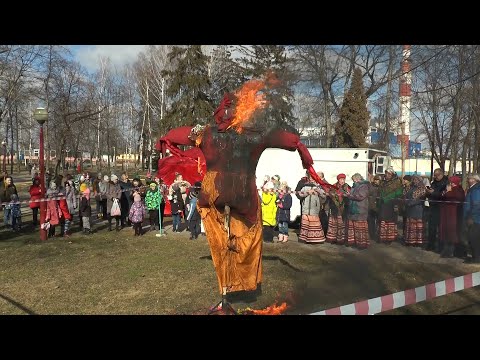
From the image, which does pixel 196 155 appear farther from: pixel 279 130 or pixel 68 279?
pixel 68 279

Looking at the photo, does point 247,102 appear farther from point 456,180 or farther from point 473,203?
point 456,180

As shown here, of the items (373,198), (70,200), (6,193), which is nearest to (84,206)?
(70,200)

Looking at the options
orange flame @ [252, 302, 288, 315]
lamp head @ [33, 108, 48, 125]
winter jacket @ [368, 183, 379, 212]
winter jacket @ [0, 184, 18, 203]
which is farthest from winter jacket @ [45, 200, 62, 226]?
winter jacket @ [368, 183, 379, 212]

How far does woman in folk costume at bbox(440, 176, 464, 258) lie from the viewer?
27.7ft

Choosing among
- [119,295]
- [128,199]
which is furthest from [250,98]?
[128,199]

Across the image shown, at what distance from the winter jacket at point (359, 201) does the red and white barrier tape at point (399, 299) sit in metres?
4.67

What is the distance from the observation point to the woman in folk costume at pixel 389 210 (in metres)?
9.60

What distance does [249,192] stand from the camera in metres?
4.36

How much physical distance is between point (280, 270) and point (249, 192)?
3426 mm

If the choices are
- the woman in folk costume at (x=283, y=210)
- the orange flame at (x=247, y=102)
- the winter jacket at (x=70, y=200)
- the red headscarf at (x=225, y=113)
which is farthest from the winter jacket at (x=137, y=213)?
the orange flame at (x=247, y=102)

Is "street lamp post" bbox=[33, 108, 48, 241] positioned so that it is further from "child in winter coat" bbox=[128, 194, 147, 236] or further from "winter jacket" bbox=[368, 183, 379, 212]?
"winter jacket" bbox=[368, 183, 379, 212]

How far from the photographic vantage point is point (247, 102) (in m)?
4.11

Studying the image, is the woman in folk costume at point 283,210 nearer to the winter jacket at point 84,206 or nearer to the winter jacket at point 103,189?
the winter jacket at point 103,189

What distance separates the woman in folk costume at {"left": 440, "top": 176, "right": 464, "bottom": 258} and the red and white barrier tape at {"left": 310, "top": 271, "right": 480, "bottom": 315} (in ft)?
13.7
